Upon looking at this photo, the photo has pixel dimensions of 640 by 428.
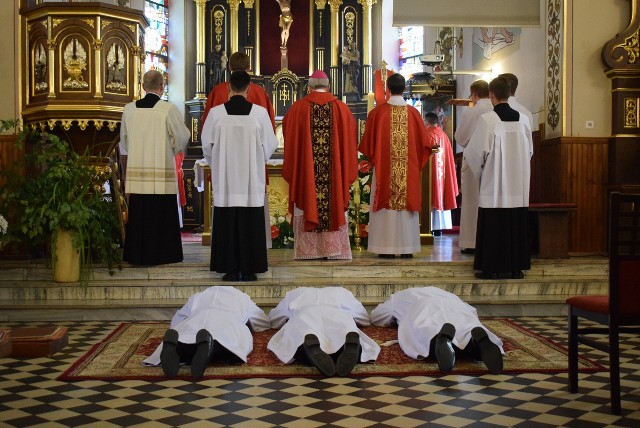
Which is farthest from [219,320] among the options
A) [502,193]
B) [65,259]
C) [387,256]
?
[387,256]

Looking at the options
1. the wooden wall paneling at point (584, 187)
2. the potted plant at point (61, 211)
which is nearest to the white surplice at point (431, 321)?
the potted plant at point (61, 211)

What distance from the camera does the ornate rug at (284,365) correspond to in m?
4.86

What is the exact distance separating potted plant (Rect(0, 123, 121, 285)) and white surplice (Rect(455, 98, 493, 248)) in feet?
11.0

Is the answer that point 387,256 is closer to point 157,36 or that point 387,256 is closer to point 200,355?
point 200,355

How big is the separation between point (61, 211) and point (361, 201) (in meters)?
3.26

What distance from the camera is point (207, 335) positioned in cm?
470

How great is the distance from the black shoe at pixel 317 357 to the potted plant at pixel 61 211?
300 cm

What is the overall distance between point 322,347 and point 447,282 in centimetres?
273

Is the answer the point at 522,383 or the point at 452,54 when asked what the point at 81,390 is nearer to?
the point at 522,383

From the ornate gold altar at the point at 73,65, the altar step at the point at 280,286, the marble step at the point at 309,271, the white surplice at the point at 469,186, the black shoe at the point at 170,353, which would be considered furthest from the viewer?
the white surplice at the point at 469,186

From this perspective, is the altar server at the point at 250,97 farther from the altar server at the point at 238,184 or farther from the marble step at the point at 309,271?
the marble step at the point at 309,271

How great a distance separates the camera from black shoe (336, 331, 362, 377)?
15.5 ft

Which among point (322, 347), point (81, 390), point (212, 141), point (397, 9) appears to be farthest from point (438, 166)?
point (81, 390)

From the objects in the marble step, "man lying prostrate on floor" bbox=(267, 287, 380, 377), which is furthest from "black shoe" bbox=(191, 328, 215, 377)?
the marble step
